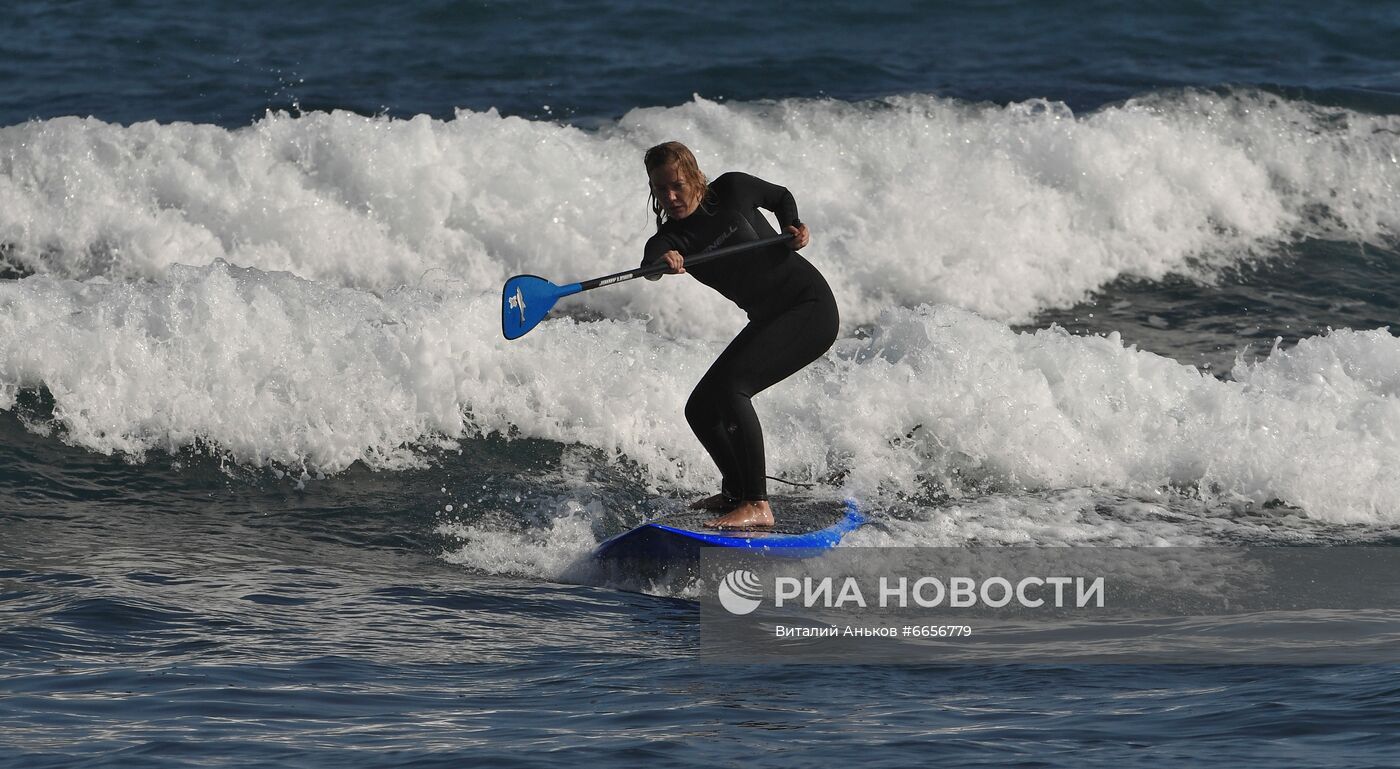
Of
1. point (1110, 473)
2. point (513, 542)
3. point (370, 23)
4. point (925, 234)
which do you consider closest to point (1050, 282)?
point (925, 234)

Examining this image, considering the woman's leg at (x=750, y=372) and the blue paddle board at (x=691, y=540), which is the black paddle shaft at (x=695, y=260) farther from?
the blue paddle board at (x=691, y=540)

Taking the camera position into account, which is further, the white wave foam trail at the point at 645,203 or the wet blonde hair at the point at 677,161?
the white wave foam trail at the point at 645,203

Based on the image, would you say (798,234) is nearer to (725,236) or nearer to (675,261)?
(725,236)

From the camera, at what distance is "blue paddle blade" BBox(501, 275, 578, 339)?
6516 mm

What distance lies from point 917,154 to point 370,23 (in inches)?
213

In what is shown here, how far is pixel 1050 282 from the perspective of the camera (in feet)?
37.2

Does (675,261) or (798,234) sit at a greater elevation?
(798,234)

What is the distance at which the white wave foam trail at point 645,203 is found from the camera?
10711 millimetres

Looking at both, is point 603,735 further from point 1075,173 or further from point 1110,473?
point 1075,173

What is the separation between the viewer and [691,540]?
6312mm

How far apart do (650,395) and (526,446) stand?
71cm

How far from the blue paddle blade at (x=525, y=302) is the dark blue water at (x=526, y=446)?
1.00 metres

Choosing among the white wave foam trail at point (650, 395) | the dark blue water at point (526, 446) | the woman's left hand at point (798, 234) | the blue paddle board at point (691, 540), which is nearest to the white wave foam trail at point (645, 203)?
the dark blue water at point (526, 446)

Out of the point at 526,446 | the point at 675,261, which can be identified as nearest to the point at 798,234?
the point at 675,261
